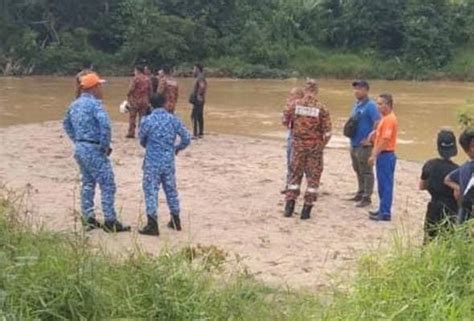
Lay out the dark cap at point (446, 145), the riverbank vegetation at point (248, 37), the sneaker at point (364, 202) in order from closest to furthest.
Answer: the dark cap at point (446, 145) → the sneaker at point (364, 202) → the riverbank vegetation at point (248, 37)

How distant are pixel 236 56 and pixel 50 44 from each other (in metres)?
8.33

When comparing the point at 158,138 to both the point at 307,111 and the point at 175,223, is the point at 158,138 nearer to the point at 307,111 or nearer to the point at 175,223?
the point at 175,223

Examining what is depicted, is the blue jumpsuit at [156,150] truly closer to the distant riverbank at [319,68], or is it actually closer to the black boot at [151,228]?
the black boot at [151,228]

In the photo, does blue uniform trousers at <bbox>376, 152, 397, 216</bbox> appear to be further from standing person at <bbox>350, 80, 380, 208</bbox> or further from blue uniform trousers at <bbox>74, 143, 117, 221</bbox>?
blue uniform trousers at <bbox>74, 143, 117, 221</bbox>

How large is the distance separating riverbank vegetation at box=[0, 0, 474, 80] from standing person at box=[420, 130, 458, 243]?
29016mm

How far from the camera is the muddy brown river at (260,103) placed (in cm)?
1866

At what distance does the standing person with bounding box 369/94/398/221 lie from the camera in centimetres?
859

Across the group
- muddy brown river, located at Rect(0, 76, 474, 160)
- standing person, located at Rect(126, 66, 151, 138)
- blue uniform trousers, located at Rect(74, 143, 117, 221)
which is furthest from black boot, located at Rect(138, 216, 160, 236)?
muddy brown river, located at Rect(0, 76, 474, 160)

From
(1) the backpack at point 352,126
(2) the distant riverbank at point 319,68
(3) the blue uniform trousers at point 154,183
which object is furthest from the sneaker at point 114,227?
(2) the distant riverbank at point 319,68

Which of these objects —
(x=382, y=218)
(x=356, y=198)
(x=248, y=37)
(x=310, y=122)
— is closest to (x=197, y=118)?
(x=356, y=198)

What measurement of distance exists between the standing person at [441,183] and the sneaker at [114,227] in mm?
2865

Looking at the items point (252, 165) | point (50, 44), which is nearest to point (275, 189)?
point (252, 165)

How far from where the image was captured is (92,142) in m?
7.59

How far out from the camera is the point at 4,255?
196 inches
